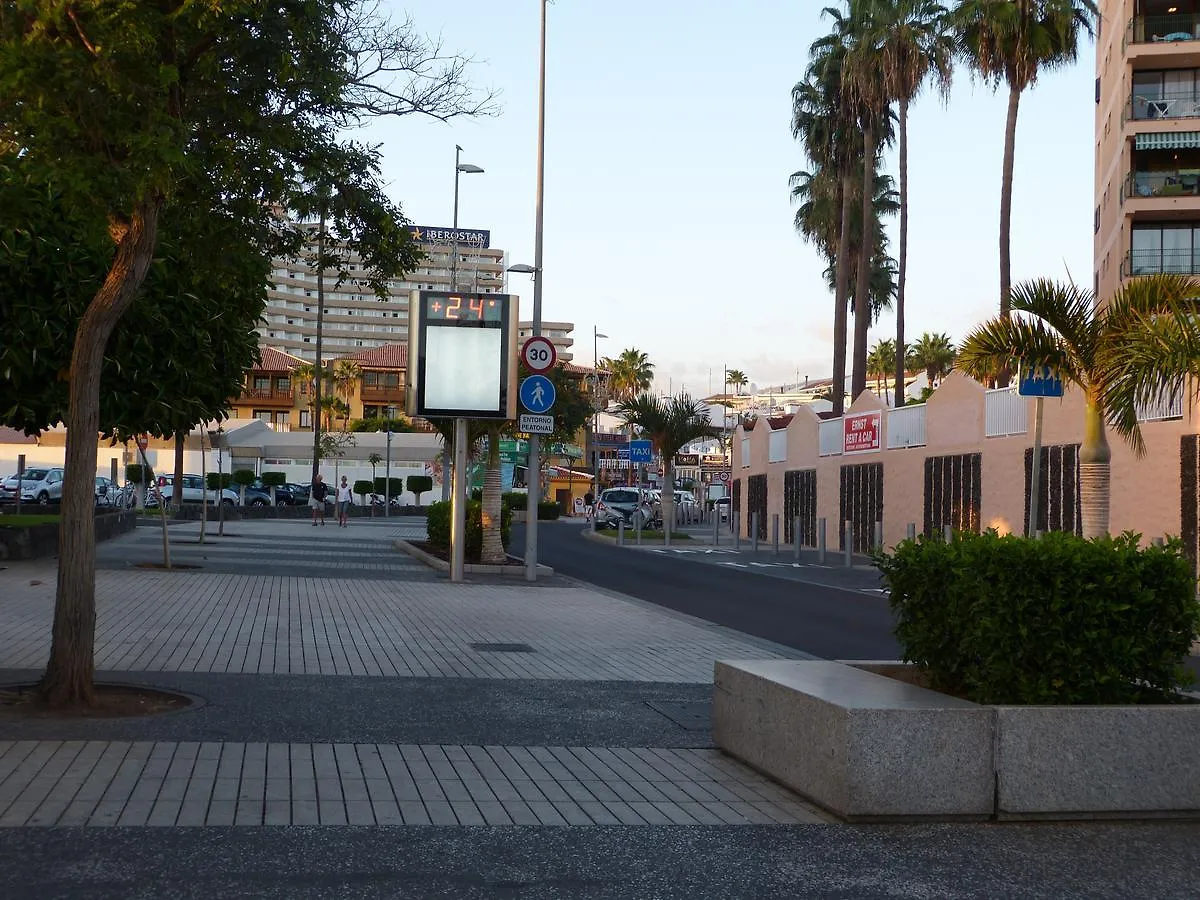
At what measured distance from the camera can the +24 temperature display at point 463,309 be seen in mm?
22578

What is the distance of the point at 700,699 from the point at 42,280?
14778 millimetres

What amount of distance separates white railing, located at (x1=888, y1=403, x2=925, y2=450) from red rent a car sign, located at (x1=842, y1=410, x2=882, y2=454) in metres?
0.70

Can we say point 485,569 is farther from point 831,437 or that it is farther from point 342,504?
point 342,504

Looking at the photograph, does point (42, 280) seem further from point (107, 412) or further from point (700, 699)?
point (700, 699)

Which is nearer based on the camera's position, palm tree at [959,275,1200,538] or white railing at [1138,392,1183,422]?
palm tree at [959,275,1200,538]

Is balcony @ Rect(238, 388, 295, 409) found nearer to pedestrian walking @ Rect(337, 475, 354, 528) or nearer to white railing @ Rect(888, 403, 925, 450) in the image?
pedestrian walking @ Rect(337, 475, 354, 528)

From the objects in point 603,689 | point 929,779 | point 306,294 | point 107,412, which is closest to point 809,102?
point 107,412

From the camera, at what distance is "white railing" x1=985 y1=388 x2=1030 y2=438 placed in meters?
28.2

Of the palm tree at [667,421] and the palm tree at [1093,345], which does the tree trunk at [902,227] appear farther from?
the palm tree at [1093,345]

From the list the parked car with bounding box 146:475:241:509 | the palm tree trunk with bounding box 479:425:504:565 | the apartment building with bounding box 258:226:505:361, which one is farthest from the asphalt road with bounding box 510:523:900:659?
the apartment building with bounding box 258:226:505:361

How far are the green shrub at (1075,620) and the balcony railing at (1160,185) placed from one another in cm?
4058

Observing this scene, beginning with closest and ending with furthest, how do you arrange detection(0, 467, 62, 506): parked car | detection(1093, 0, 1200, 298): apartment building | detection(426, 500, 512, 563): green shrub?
detection(426, 500, 512, 563): green shrub
detection(1093, 0, 1200, 298): apartment building
detection(0, 467, 62, 506): parked car

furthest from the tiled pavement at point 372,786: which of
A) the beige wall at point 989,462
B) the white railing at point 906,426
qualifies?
the white railing at point 906,426

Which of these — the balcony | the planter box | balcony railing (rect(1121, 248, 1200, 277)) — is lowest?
the planter box
